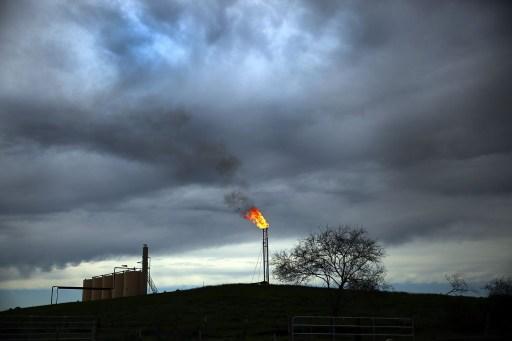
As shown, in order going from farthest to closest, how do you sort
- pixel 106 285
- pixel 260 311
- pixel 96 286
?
pixel 96 286
pixel 106 285
pixel 260 311

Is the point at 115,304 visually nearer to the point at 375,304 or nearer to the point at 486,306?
the point at 375,304

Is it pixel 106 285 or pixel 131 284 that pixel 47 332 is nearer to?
pixel 131 284

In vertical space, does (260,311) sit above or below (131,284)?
below

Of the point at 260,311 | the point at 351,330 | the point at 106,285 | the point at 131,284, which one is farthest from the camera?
the point at 106,285

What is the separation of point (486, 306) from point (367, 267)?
430 inches

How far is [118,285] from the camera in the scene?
85.9 m

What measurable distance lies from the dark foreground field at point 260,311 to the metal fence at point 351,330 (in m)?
1.95

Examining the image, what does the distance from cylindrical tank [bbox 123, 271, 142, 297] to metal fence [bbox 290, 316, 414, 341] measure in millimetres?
38636

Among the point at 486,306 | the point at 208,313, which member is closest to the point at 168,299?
the point at 208,313

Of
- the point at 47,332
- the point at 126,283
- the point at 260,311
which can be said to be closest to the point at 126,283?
the point at 126,283

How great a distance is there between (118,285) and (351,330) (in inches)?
1992

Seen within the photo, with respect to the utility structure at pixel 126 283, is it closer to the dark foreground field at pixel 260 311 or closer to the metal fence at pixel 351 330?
the dark foreground field at pixel 260 311

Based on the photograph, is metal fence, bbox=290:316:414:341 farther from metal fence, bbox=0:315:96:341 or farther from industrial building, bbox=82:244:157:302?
industrial building, bbox=82:244:157:302

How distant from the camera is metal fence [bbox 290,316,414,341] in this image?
31.4 m
